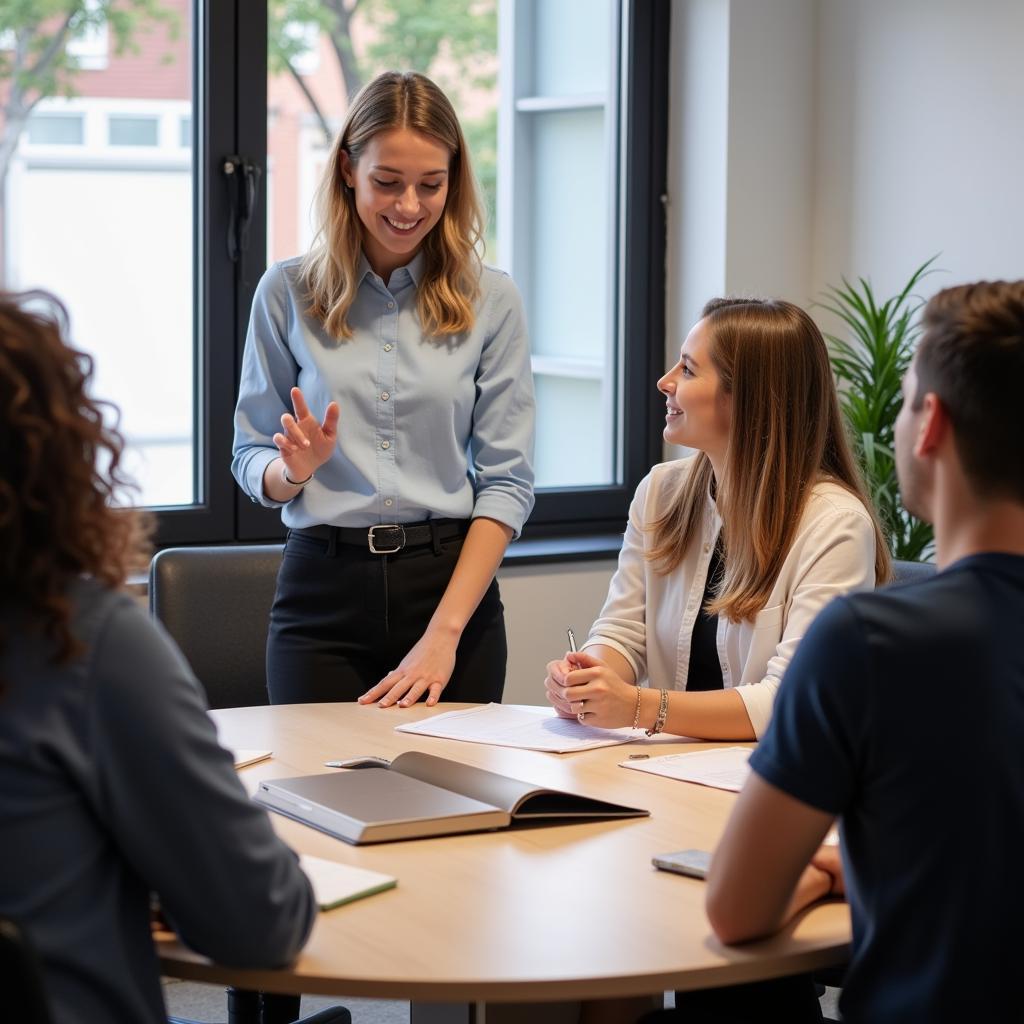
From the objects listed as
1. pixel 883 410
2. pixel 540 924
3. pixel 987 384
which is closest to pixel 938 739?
pixel 987 384

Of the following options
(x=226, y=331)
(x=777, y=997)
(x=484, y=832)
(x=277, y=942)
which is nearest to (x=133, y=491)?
(x=277, y=942)

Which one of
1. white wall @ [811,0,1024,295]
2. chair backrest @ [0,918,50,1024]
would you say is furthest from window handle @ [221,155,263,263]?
chair backrest @ [0,918,50,1024]

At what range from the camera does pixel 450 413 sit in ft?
8.36

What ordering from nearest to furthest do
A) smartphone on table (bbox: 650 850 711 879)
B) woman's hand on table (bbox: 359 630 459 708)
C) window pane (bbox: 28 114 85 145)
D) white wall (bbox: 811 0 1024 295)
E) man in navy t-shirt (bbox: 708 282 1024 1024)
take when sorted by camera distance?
1. man in navy t-shirt (bbox: 708 282 1024 1024)
2. smartphone on table (bbox: 650 850 711 879)
3. woman's hand on table (bbox: 359 630 459 708)
4. window pane (bbox: 28 114 85 145)
5. white wall (bbox: 811 0 1024 295)

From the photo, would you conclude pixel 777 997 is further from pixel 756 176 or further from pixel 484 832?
pixel 756 176

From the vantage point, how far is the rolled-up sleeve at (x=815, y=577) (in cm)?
210

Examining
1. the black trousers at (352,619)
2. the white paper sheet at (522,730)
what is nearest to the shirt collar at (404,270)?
the black trousers at (352,619)

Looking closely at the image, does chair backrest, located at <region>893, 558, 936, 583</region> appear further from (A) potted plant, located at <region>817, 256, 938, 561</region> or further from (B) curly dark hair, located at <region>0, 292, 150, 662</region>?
(B) curly dark hair, located at <region>0, 292, 150, 662</region>

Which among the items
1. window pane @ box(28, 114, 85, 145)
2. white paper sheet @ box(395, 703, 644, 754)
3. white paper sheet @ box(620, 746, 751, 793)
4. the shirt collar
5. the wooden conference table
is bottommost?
white paper sheet @ box(395, 703, 644, 754)

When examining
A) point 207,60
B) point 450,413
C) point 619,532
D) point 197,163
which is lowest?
point 619,532

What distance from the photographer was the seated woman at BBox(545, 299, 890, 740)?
82.8 inches

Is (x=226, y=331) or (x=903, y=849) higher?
(x=226, y=331)

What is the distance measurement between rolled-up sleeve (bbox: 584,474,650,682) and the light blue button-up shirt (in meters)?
0.22

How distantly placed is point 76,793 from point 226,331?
8.72 ft
